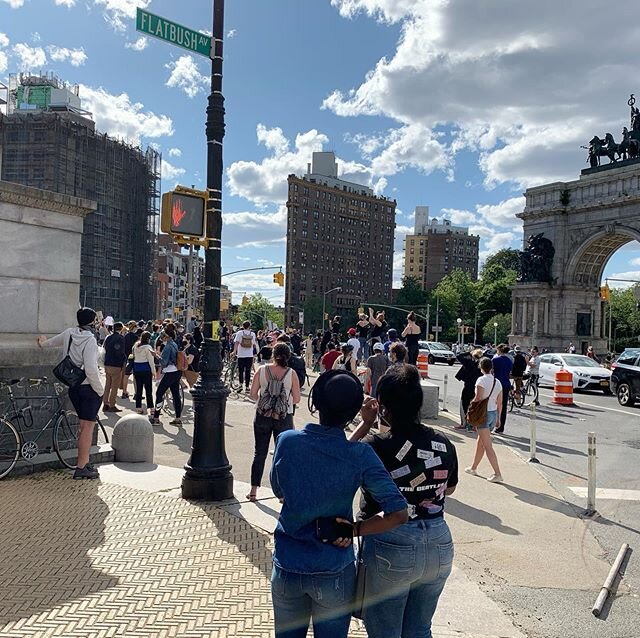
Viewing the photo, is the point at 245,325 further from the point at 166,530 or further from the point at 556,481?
the point at 166,530

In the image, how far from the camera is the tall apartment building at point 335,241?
14738cm

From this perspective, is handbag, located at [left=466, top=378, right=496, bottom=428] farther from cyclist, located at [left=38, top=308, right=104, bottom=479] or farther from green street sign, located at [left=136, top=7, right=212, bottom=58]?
green street sign, located at [left=136, top=7, right=212, bottom=58]

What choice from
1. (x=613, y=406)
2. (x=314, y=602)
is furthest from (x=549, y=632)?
(x=613, y=406)

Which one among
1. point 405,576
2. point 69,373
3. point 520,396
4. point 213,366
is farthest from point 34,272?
point 520,396

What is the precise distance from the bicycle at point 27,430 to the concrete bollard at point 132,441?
577mm

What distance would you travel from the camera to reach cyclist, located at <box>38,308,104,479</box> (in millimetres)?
7598

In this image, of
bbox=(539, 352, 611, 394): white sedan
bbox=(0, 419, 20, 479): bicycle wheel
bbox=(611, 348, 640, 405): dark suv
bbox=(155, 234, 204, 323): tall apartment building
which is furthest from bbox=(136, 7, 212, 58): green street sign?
bbox=(155, 234, 204, 323): tall apartment building

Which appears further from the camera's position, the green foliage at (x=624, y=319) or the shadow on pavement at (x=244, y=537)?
the green foliage at (x=624, y=319)

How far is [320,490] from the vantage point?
113 inches

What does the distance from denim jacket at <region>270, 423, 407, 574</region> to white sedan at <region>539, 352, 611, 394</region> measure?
23.8 metres

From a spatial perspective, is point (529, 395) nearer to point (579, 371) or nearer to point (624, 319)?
point (579, 371)

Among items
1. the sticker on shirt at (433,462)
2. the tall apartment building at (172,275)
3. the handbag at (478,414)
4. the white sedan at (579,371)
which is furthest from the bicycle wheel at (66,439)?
the tall apartment building at (172,275)

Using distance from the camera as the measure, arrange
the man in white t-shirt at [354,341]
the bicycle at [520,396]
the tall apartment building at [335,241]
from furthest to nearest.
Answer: the tall apartment building at [335,241], the bicycle at [520,396], the man in white t-shirt at [354,341]

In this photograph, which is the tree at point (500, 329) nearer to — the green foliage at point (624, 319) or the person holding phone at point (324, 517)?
the green foliage at point (624, 319)
